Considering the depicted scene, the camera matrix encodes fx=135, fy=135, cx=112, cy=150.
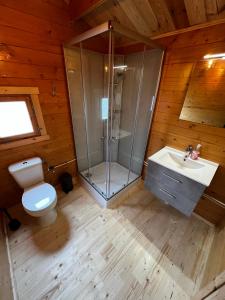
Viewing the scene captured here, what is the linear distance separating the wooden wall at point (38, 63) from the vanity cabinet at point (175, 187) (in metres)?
1.40

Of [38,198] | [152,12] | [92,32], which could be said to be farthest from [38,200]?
[152,12]

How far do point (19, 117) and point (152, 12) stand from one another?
1.84m

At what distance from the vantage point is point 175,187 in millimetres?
1498

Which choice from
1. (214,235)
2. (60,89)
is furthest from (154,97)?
(214,235)

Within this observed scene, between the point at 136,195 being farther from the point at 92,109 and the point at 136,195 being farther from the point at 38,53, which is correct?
the point at 38,53

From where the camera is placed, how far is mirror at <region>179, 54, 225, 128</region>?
1358 mm

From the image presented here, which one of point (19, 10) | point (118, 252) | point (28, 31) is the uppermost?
point (19, 10)

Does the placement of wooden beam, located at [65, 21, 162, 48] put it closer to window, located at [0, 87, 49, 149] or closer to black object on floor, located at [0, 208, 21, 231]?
window, located at [0, 87, 49, 149]

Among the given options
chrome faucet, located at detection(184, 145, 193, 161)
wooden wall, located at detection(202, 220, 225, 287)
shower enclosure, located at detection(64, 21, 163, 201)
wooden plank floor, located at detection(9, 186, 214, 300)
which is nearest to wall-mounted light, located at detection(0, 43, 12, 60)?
shower enclosure, located at detection(64, 21, 163, 201)

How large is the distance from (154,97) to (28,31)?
63.1 inches

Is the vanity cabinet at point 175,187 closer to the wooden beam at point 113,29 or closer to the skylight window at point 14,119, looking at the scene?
the wooden beam at point 113,29

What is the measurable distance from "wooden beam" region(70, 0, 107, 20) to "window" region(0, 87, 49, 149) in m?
0.97

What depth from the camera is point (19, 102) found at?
1.54 metres

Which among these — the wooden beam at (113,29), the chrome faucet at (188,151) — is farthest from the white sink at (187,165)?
the wooden beam at (113,29)
